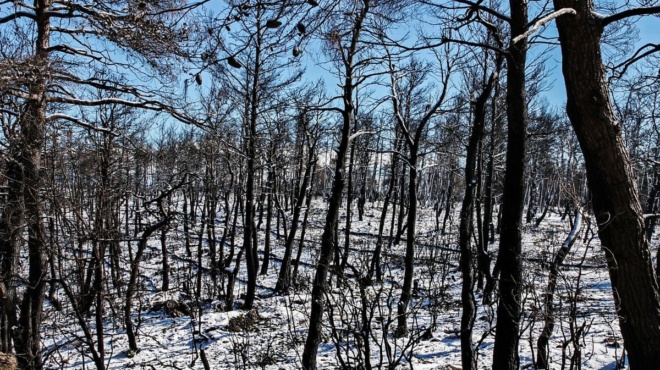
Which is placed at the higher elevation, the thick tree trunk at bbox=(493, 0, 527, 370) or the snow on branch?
the snow on branch

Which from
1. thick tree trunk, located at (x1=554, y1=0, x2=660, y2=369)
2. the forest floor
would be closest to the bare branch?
thick tree trunk, located at (x1=554, y1=0, x2=660, y2=369)

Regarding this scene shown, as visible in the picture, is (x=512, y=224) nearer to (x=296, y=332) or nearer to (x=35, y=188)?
(x=35, y=188)

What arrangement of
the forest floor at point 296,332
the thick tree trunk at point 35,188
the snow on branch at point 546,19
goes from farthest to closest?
1. the forest floor at point 296,332
2. the thick tree trunk at point 35,188
3. the snow on branch at point 546,19

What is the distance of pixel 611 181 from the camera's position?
10.8 ft

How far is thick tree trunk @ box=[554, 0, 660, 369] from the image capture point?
3248 millimetres

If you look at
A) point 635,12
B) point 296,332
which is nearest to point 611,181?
point 635,12

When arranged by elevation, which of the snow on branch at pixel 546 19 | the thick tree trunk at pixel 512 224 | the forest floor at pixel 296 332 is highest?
the snow on branch at pixel 546 19

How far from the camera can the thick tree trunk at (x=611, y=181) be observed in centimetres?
325

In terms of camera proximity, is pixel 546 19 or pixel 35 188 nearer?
pixel 546 19

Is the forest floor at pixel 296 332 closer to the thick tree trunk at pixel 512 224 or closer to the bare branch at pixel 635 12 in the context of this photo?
the thick tree trunk at pixel 512 224

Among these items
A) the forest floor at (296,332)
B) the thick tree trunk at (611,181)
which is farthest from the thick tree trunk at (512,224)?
the thick tree trunk at (611,181)

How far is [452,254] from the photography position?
21.5 meters

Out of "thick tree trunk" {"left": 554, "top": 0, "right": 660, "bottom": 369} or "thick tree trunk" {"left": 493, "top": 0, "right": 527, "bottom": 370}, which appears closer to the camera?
"thick tree trunk" {"left": 554, "top": 0, "right": 660, "bottom": 369}

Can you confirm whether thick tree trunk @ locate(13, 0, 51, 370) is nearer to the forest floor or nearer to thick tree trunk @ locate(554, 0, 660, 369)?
the forest floor
